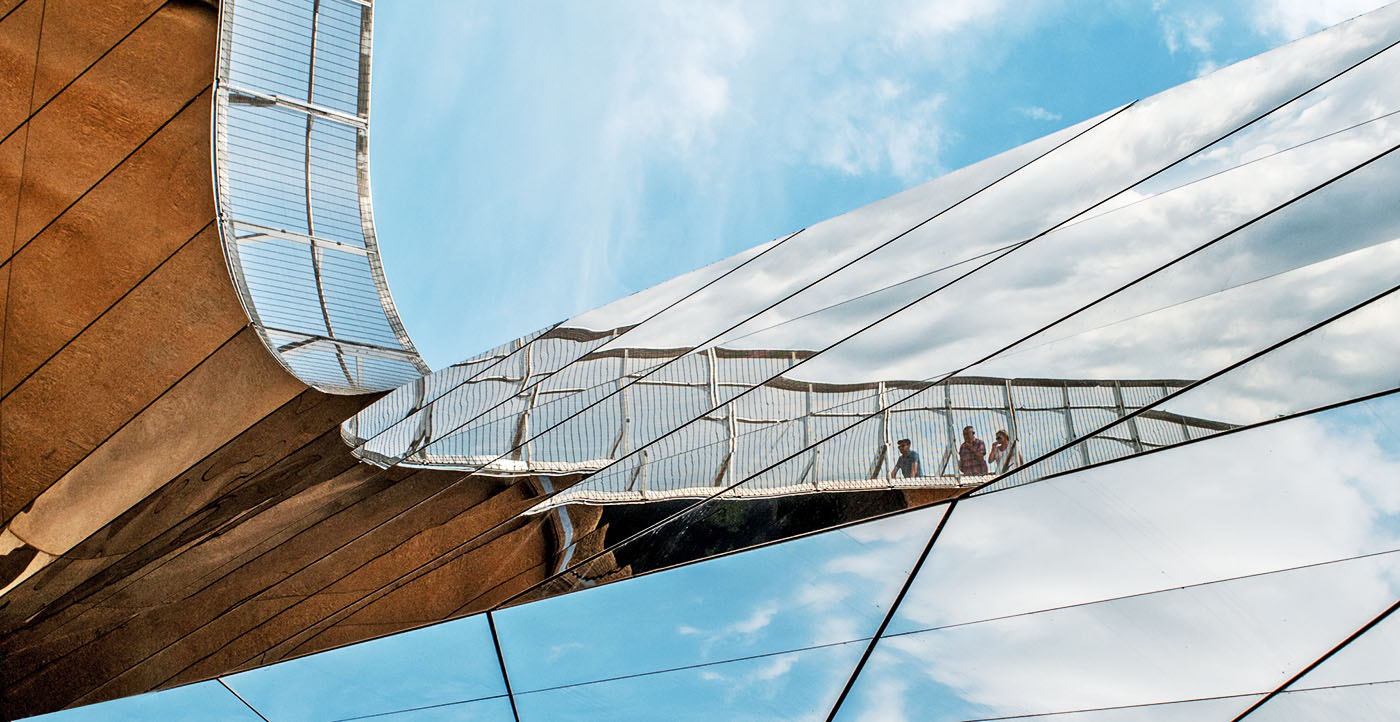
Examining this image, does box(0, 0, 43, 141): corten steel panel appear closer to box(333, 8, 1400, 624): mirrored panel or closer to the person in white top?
box(333, 8, 1400, 624): mirrored panel

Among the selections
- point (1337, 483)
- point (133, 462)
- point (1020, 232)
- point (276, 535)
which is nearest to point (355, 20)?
point (276, 535)

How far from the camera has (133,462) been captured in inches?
507

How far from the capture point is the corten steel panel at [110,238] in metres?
12.1

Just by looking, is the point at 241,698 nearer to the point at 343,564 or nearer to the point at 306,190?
the point at 343,564

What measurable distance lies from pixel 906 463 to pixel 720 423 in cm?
205

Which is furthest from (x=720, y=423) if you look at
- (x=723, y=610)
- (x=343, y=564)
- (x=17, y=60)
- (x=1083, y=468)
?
(x=17, y=60)

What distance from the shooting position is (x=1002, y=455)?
14.7 feet

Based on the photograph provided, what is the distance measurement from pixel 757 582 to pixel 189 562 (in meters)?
6.80

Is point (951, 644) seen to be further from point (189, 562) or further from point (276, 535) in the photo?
point (189, 562)

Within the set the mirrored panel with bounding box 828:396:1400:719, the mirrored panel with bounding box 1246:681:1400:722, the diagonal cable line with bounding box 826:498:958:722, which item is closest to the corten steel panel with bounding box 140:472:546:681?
the diagonal cable line with bounding box 826:498:958:722

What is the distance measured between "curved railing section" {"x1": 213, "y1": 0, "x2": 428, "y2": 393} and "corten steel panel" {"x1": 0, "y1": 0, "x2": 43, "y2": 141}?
90.8 inches

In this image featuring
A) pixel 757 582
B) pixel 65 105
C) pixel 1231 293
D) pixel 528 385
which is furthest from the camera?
pixel 65 105

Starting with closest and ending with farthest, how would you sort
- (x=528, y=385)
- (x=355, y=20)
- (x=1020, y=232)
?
(x=1020, y=232)
(x=528, y=385)
(x=355, y=20)

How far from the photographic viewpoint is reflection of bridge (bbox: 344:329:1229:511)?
446 cm
